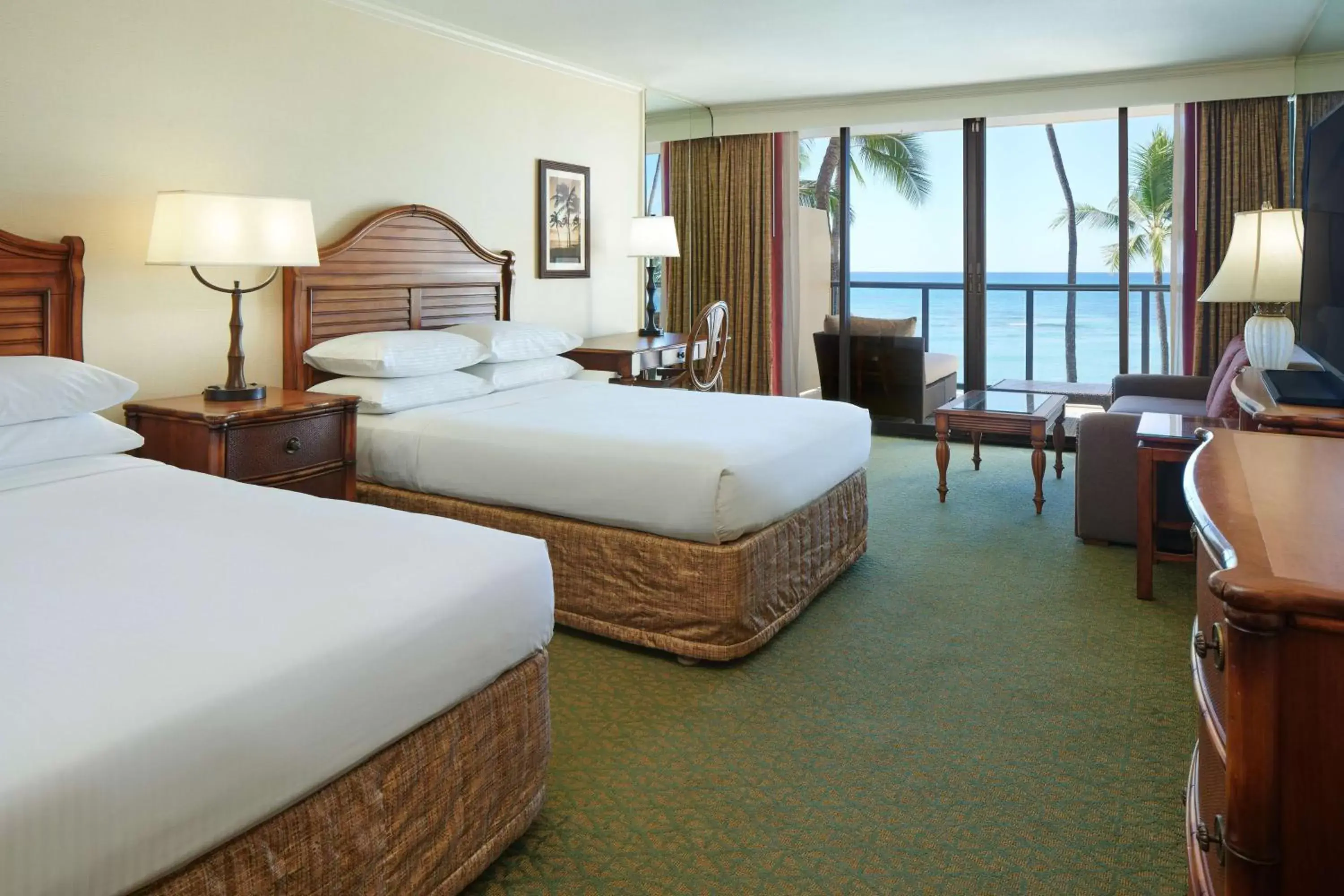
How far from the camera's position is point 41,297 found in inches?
108

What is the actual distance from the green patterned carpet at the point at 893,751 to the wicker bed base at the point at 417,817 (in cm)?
15

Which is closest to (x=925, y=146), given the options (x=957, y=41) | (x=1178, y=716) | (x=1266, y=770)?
(x=957, y=41)

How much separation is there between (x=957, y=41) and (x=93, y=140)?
360 cm

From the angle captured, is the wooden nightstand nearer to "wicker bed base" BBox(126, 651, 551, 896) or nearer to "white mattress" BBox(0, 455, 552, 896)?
"white mattress" BBox(0, 455, 552, 896)

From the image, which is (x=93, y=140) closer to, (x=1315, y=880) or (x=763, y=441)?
(x=763, y=441)

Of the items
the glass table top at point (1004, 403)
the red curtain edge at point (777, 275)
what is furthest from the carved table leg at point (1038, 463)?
the red curtain edge at point (777, 275)

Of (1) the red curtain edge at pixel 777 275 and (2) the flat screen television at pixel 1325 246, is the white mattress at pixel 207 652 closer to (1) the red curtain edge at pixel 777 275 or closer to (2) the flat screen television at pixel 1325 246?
(2) the flat screen television at pixel 1325 246

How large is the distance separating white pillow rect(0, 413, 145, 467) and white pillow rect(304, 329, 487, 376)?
0.95m

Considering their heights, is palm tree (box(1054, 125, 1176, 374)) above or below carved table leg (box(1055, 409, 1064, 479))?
above

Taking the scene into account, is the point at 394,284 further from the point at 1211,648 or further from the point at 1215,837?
the point at 1215,837

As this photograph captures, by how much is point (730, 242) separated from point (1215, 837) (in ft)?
18.6

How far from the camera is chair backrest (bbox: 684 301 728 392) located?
4.66 meters

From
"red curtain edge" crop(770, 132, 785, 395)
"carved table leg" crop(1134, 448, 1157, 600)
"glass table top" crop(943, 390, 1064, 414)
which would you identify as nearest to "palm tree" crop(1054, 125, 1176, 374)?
"glass table top" crop(943, 390, 1064, 414)

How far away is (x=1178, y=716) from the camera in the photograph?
2.29 meters
